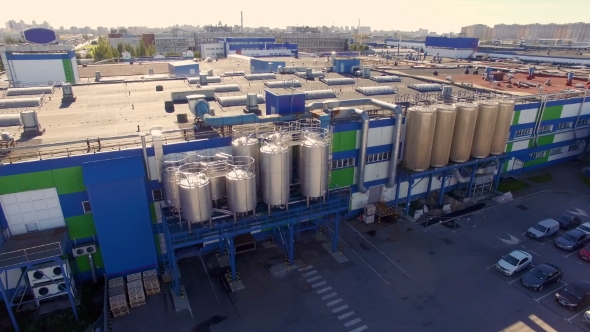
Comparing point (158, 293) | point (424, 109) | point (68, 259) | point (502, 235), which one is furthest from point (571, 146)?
point (68, 259)

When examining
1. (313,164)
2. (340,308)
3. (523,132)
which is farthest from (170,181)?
(523,132)

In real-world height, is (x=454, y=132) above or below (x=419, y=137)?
below

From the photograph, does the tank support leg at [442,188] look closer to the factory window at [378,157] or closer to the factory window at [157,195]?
the factory window at [378,157]

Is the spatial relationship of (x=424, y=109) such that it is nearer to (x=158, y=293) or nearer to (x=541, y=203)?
(x=541, y=203)

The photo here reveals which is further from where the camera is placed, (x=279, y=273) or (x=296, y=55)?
(x=296, y=55)

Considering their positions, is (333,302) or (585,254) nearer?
(333,302)

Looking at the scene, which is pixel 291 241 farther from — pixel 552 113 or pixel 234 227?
pixel 552 113

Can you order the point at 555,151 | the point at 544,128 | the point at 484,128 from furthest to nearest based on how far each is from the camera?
the point at 555,151 → the point at 544,128 → the point at 484,128
